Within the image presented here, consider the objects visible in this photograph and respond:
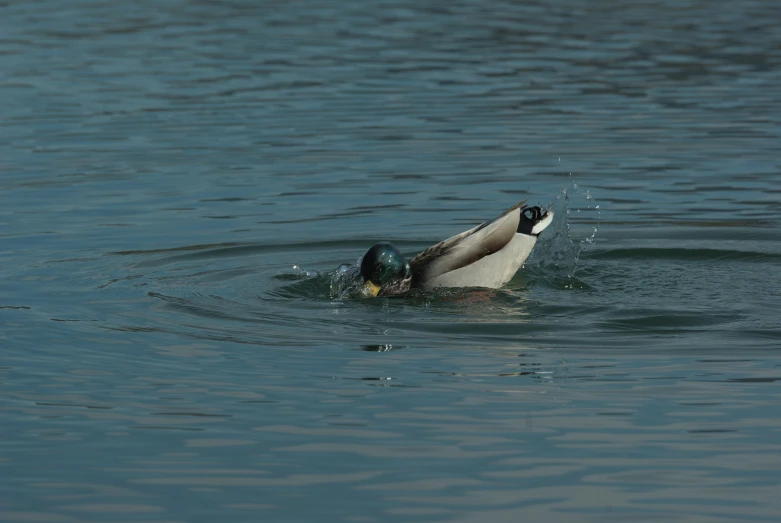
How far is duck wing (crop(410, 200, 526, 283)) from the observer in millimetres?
12758

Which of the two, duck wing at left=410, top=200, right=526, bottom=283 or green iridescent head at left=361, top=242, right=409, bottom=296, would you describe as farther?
Result: duck wing at left=410, top=200, right=526, bottom=283

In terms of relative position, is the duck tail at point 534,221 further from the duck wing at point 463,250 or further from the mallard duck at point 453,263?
the duck wing at point 463,250

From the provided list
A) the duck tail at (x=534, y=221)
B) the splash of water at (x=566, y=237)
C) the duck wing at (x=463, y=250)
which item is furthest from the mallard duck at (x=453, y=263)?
the splash of water at (x=566, y=237)

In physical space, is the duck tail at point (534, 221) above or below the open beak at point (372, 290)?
above

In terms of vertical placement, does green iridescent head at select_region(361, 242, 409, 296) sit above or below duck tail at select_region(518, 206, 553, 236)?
below

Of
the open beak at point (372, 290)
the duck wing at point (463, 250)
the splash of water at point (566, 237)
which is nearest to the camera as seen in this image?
the open beak at point (372, 290)

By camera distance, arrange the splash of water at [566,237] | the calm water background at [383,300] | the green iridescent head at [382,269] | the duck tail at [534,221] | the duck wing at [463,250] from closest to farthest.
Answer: the calm water background at [383,300]
the green iridescent head at [382,269]
the duck wing at [463,250]
the duck tail at [534,221]
the splash of water at [566,237]

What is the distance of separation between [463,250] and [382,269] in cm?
73

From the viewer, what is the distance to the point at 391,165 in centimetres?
1830

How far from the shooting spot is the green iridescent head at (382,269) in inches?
493

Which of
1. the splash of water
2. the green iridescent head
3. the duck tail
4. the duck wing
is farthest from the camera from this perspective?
the splash of water

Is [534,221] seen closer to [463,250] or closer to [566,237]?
[566,237]

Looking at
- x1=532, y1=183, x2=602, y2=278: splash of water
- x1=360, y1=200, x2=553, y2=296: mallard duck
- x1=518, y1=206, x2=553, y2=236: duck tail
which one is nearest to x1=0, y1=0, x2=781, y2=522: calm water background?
x1=532, y1=183, x2=602, y2=278: splash of water

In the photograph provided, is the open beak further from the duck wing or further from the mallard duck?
the duck wing
